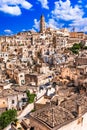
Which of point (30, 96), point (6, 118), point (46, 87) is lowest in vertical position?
point (6, 118)

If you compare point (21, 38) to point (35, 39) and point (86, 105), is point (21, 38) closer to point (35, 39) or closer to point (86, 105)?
point (35, 39)

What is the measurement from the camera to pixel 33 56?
53094 mm

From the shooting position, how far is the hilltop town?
14.6m

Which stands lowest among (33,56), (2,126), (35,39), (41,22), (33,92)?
(2,126)

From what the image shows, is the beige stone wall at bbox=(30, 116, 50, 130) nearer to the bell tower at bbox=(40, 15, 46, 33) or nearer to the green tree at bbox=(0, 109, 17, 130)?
the green tree at bbox=(0, 109, 17, 130)

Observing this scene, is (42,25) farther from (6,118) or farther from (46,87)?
(6,118)

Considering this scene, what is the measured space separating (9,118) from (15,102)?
492cm

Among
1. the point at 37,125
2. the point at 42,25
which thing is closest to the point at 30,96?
the point at 37,125

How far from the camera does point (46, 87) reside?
94.1ft

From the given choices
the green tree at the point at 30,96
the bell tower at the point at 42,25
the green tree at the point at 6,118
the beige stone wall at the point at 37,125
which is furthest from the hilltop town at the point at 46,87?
the bell tower at the point at 42,25

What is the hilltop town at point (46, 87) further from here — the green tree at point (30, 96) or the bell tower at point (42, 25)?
the bell tower at point (42, 25)

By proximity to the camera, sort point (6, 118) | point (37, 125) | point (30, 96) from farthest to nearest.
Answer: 1. point (30, 96)
2. point (6, 118)
3. point (37, 125)

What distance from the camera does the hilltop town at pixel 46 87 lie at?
14648 mm

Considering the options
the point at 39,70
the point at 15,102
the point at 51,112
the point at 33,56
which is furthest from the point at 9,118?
the point at 33,56
